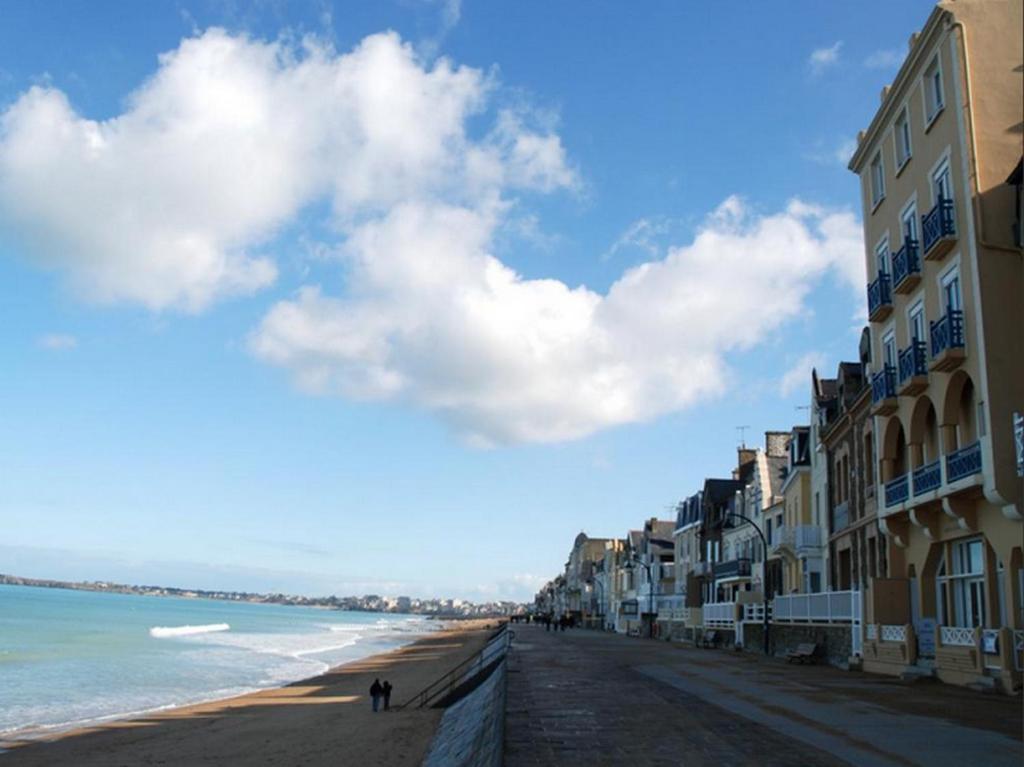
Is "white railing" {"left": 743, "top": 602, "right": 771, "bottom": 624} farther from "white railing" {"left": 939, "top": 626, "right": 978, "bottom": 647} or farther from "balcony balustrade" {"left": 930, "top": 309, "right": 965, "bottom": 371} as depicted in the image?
"balcony balustrade" {"left": 930, "top": 309, "right": 965, "bottom": 371}

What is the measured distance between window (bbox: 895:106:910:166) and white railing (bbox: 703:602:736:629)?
26.9 meters

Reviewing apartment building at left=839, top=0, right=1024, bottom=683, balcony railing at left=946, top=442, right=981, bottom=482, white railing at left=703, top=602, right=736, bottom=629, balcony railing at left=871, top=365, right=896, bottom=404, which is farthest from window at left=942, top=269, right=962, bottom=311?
white railing at left=703, top=602, right=736, bottom=629

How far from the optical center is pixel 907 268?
2356 centimetres

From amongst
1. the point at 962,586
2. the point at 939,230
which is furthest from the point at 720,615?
the point at 939,230

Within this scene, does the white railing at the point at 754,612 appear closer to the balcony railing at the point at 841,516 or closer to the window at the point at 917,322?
the balcony railing at the point at 841,516

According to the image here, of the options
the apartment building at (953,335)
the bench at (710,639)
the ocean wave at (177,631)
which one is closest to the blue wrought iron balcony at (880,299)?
the apartment building at (953,335)

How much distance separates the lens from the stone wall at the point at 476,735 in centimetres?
1101

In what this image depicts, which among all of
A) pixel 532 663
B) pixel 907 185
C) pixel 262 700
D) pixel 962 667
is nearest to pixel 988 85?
pixel 907 185

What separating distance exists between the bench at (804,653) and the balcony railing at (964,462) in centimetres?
1290

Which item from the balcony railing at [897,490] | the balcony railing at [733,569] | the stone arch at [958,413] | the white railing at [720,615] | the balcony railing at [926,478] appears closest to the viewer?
the stone arch at [958,413]

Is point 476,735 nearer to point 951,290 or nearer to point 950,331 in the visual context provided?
point 950,331

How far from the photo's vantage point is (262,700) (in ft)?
110

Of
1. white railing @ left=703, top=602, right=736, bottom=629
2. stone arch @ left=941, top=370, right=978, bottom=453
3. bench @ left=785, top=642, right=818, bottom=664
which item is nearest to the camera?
stone arch @ left=941, top=370, right=978, bottom=453

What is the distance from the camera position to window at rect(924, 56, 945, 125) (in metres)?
22.2
